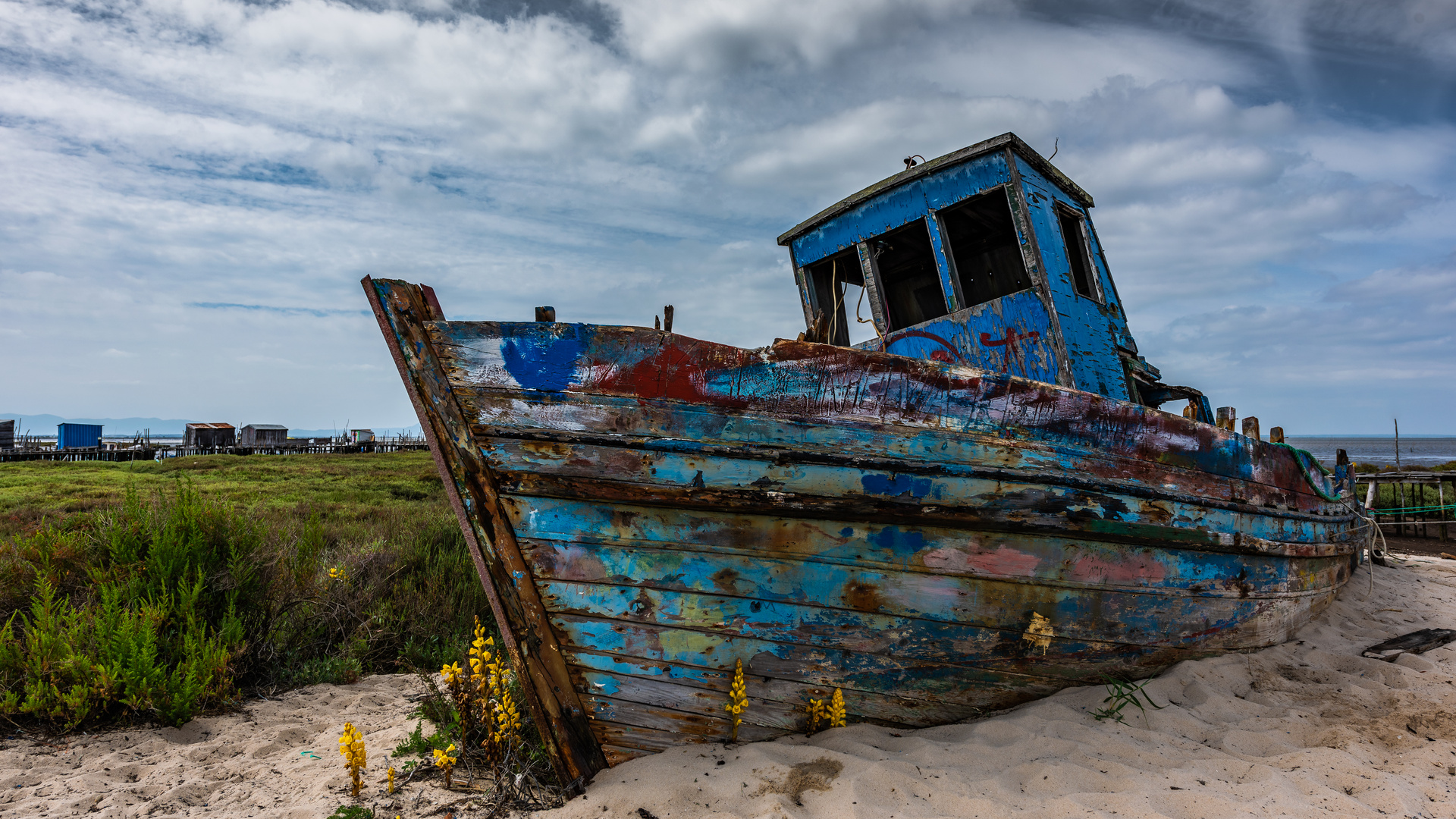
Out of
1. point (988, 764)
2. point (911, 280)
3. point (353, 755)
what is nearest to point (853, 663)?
point (988, 764)

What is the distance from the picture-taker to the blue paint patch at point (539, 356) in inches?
Result: 87.9

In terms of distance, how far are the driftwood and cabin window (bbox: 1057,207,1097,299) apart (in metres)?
2.76

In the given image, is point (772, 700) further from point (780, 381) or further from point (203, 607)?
point (203, 607)

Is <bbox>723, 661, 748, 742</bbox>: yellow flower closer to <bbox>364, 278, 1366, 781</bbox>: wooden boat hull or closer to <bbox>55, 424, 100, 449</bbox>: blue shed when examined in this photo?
<bbox>364, 278, 1366, 781</bbox>: wooden boat hull

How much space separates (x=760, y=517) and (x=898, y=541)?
0.55 m

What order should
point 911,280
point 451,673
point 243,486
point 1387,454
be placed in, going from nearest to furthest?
point 451,673
point 911,280
point 243,486
point 1387,454

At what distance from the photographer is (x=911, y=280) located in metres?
6.29

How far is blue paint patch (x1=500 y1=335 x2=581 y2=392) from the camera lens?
2.23 metres

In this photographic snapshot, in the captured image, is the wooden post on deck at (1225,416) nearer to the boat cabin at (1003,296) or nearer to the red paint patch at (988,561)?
the boat cabin at (1003,296)

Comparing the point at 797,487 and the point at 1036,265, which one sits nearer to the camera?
the point at 797,487

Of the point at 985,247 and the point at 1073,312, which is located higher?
the point at 985,247

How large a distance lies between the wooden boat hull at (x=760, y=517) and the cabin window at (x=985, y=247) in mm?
2273

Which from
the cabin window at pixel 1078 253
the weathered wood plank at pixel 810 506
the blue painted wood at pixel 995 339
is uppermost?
the cabin window at pixel 1078 253

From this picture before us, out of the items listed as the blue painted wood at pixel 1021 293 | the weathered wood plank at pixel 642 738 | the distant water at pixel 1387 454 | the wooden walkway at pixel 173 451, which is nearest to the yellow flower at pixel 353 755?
the weathered wood plank at pixel 642 738
